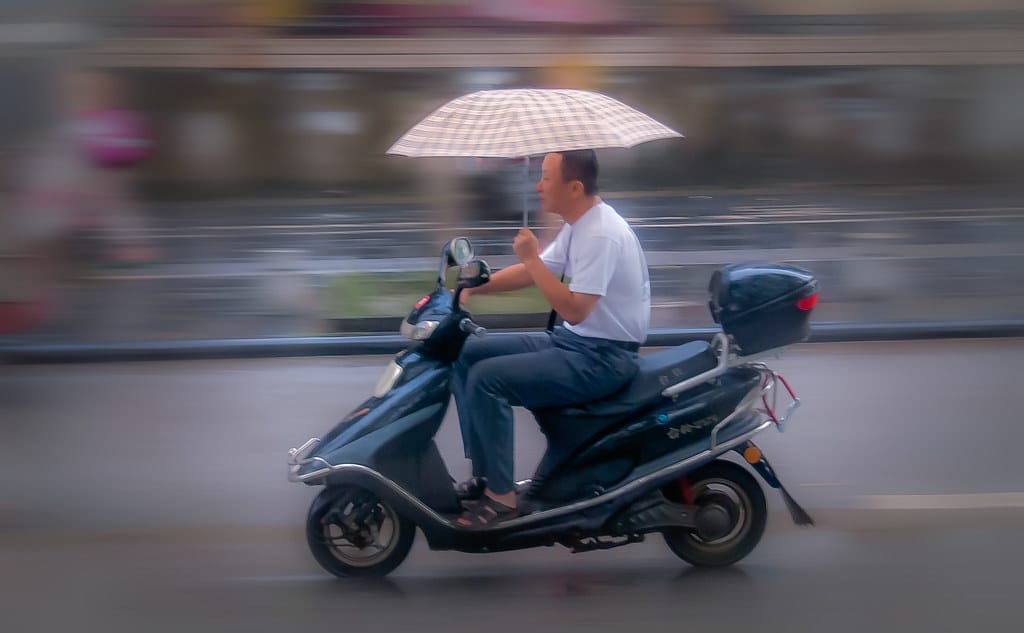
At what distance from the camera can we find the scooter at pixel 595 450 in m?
3.82

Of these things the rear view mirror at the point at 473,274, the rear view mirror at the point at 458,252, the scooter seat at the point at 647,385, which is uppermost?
the rear view mirror at the point at 458,252

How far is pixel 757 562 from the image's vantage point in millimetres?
4117

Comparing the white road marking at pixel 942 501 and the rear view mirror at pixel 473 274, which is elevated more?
the rear view mirror at pixel 473 274

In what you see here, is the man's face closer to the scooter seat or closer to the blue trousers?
the blue trousers

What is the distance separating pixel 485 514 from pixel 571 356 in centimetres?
65

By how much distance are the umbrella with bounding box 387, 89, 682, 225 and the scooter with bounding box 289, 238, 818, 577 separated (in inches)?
15.7

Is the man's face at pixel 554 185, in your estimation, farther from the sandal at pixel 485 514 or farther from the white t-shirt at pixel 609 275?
the sandal at pixel 485 514

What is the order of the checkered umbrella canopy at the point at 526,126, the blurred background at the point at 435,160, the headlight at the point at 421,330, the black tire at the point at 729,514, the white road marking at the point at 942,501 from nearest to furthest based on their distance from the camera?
the checkered umbrella canopy at the point at 526,126 → the headlight at the point at 421,330 → the black tire at the point at 729,514 → the white road marking at the point at 942,501 → the blurred background at the point at 435,160

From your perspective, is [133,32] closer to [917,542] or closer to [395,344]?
[395,344]

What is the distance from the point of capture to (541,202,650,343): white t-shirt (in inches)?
147

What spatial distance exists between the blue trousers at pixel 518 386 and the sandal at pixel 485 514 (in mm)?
57

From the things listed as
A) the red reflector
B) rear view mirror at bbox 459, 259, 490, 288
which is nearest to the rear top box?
the red reflector

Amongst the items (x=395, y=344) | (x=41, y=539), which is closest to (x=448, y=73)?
(x=395, y=344)

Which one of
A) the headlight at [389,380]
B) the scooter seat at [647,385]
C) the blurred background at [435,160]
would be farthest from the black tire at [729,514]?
the blurred background at [435,160]
